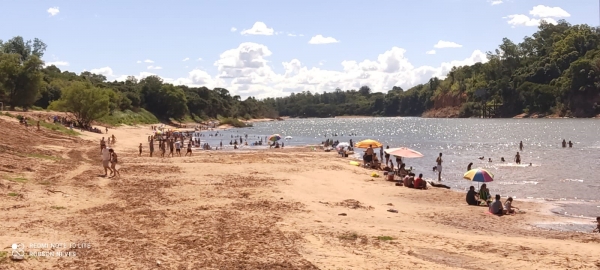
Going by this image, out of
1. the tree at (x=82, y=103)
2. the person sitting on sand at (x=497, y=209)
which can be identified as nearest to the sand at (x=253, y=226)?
the person sitting on sand at (x=497, y=209)

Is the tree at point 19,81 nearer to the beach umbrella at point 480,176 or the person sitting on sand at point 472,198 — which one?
the beach umbrella at point 480,176

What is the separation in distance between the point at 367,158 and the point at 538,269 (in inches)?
987

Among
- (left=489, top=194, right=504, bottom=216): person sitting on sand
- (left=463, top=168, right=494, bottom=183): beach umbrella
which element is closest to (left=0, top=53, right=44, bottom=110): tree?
(left=463, top=168, right=494, bottom=183): beach umbrella

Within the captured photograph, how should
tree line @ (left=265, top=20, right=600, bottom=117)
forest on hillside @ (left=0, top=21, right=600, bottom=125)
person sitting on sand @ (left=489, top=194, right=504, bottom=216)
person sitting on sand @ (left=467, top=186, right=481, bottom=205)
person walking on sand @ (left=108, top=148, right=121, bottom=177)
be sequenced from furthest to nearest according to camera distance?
tree line @ (left=265, top=20, right=600, bottom=117) < forest on hillside @ (left=0, top=21, right=600, bottom=125) < person walking on sand @ (left=108, top=148, right=121, bottom=177) < person sitting on sand @ (left=467, top=186, right=481, bottom=205) < person sitting on sand @ (left=489, top=194, right=504, bottom=216)

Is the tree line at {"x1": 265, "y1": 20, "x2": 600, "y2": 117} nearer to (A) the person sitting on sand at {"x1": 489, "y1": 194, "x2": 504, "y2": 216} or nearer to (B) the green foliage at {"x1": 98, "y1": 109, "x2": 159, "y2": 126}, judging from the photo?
(B) the green foliage at {"x1": 98, "y1": 109, "x2": 159, "y2": 126}

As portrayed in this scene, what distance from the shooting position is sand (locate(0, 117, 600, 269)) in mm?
10945

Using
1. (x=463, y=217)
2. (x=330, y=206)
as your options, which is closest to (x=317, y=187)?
(x=330, y=206)

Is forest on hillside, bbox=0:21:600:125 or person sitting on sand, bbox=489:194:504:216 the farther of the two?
forest on hillside, bbox=0:21:600:125

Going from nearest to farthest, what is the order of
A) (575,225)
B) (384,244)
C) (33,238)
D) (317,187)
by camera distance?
(33,238), (384,244), (575,225), (317,187)

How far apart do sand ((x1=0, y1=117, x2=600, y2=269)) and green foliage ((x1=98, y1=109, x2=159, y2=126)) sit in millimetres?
66013

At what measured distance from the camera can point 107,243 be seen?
11266 millimetres

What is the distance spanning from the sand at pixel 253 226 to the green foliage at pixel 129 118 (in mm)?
66013

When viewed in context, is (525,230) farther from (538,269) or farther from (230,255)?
(230,255)

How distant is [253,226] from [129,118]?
9640 cm
